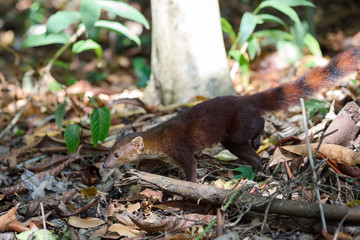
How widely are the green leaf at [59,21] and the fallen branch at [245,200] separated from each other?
7.26ft

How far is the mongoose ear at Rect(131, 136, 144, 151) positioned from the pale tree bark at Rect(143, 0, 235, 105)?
1.32 meters

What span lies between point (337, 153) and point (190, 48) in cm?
255

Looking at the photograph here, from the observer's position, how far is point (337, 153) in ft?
10.9

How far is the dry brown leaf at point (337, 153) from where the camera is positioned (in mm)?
3211

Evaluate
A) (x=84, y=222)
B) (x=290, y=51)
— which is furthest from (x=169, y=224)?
(x=290, y=51)

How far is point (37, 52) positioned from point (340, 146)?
1037 centimetres

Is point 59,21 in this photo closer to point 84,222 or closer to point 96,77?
point 84,222

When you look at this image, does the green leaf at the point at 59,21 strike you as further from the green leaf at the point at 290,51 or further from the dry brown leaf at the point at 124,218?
the green leaf at the point at 290,51

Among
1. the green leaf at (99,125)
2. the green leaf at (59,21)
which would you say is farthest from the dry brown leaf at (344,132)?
the green leaf at (59,21)

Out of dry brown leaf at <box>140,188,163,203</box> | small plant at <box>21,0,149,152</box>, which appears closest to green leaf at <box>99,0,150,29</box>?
small plant at <box>21,0,149,152</box>

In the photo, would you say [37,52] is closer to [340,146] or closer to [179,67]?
[179,67]

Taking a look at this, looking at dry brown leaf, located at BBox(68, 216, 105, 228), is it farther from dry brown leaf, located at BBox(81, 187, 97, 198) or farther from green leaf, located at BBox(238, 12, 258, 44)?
green leaf, located at BBox(238, 12, 258, 44)

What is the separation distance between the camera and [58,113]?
442 cm

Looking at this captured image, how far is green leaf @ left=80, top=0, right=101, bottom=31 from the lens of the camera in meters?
4.38
